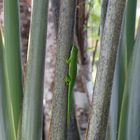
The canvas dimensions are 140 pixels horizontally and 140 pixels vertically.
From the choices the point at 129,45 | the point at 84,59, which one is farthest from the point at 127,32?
the point at 84,59

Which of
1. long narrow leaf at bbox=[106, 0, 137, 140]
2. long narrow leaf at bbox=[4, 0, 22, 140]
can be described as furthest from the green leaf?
long narrow leaf at bbox=[4, 0, 22, 140]

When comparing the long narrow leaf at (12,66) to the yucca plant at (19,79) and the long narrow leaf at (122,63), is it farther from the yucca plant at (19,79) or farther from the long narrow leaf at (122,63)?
the long narrow leaf at (122,63)

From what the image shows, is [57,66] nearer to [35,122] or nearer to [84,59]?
[35,122]

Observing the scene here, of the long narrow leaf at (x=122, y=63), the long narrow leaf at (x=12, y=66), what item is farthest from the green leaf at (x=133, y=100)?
the long narrow leaf at (x=12, y=66)

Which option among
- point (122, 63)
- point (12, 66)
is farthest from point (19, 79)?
point (122, 63)

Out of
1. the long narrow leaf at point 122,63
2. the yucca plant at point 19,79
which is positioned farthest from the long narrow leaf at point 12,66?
the long narrow leaf at point 122,63

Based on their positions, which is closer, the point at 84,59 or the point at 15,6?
the point at 15,6

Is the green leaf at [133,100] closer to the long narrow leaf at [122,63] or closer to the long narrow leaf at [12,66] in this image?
the long narrow leaf at [122,63]

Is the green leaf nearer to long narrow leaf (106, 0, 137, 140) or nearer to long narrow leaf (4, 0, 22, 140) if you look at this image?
long narrow leaf (106, 0, 137, 140)
